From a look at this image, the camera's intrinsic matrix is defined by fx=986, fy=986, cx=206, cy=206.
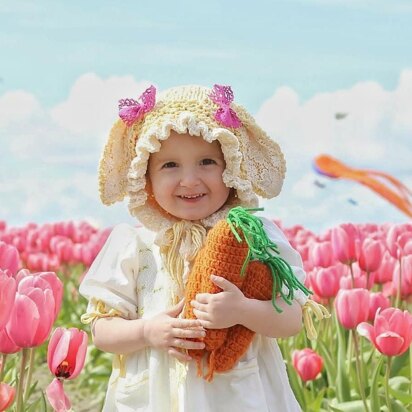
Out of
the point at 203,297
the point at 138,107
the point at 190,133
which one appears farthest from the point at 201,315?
the point at 138,107

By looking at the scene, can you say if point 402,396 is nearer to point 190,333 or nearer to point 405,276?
point 405,276

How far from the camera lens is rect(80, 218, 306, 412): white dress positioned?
219 centimetres

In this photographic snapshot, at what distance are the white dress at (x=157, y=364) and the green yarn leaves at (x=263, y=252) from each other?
8 centimetres

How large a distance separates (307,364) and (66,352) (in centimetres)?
102

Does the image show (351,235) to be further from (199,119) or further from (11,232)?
(11,232)

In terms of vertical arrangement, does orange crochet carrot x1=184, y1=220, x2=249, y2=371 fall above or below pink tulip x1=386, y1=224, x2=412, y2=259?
below

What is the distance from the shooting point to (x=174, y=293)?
224 cm

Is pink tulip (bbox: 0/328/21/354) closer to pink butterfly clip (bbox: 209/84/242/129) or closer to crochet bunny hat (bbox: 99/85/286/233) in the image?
crochet bunny hat (bbox: 99/85/286/233)

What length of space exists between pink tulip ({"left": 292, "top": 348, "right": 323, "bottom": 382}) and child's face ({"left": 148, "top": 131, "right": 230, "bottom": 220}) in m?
0.79

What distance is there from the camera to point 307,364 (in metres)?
2.88

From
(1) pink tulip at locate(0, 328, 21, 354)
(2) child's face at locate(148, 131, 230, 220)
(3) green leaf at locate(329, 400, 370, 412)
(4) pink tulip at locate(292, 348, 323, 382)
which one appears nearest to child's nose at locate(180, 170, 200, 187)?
(2) child's face at locate(148, 131, 230, 220)

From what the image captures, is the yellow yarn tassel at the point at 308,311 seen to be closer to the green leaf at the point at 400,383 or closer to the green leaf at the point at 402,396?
the green leaf at the point at 402,396

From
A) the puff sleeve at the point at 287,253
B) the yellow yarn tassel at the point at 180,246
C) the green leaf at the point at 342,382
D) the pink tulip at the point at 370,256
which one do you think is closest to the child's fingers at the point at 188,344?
the yellow yarn tassel at the point at 180,246

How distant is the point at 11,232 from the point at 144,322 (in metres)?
3.15
